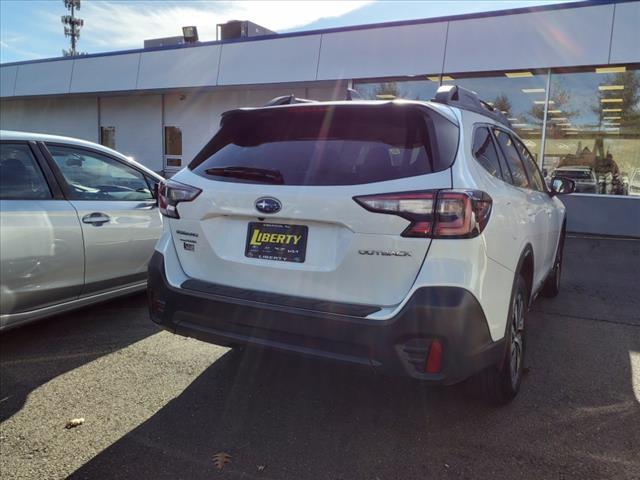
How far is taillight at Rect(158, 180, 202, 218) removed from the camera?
287 cm

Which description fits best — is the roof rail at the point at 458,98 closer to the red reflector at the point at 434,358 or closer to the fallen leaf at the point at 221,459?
the red reflector at the point at 434,358

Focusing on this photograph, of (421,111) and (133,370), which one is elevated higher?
(421,111)

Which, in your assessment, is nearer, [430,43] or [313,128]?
[313,128]

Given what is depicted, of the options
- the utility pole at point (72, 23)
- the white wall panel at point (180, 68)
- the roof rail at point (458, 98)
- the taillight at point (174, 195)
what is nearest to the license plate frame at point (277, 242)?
the taillight at point (174, 195)

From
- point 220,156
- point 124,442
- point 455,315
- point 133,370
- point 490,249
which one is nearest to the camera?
point 455,315

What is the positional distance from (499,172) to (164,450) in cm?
248

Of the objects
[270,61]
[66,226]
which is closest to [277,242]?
[66,226]

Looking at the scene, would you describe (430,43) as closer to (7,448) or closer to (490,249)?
(490,249)

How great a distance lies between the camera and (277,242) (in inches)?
102

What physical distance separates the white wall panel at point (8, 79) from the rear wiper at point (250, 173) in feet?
68.7

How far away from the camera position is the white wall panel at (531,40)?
9.87 meters

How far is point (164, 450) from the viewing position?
102 inches

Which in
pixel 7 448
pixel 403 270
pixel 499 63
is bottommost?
pixel 7 448

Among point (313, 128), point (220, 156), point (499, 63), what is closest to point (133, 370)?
point (220, 156)
